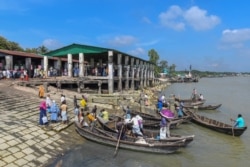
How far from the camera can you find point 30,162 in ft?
42.7

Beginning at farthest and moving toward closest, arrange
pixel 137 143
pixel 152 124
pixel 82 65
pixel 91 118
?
pixel 82 65, pixel 152 124, pixel 91 118, pixel 137 143

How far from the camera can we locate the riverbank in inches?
519

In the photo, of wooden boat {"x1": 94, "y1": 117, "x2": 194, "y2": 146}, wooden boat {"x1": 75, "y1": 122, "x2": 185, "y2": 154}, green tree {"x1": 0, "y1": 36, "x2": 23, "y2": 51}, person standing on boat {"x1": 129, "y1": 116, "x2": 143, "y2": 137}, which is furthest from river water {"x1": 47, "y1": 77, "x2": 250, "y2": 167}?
green tree {"x1": 0, "y1": 36, "x2": 23, "y2": 51}

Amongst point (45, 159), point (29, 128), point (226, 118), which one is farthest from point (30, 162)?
point (226, 118)

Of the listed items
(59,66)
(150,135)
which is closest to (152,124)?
(150,135)

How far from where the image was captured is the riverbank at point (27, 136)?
1318 centimetres

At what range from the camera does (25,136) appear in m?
15.3

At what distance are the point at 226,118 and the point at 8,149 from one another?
22.8 meters

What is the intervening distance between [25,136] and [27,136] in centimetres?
12

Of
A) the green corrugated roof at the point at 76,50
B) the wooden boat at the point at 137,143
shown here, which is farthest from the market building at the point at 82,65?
the wooden boat at the point at 137,143

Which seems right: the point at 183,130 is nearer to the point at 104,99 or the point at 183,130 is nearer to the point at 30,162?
the point at 104,99

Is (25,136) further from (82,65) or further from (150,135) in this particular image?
(82,65)

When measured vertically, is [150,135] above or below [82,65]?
below

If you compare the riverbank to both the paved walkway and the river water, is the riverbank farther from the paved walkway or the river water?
the river water
